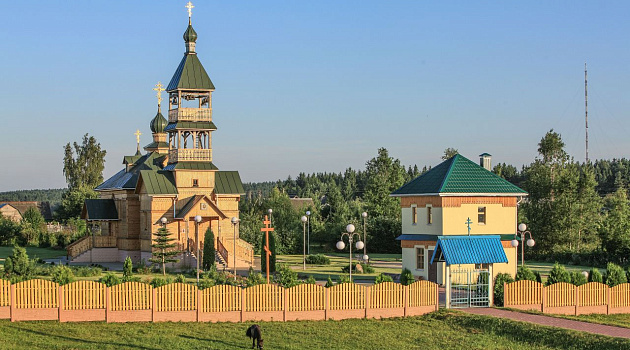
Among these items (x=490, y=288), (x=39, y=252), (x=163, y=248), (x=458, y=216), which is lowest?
(x=39, y=252)

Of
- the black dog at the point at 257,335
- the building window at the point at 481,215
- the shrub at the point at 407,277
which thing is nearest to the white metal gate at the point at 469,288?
the shrub at the point at 407,277

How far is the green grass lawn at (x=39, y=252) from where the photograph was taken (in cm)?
5323

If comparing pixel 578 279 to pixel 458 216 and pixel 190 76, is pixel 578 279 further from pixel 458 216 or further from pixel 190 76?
pixel 190 76

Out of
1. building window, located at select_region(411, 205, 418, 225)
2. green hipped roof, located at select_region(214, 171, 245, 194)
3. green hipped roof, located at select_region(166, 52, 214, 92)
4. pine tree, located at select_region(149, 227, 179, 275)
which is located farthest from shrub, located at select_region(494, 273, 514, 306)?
green hipped roof, located at select_region(166, 52, 214, 92)

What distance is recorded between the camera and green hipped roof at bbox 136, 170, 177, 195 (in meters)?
44.9

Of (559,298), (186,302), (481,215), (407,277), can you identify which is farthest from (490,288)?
(186,302)

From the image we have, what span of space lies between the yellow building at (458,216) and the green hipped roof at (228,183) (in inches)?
575

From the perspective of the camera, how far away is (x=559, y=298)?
94.6 feet

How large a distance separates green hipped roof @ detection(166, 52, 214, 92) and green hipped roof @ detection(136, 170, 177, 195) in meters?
4.61

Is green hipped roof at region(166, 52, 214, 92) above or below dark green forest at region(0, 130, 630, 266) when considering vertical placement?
above

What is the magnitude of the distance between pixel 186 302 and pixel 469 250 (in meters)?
11.7

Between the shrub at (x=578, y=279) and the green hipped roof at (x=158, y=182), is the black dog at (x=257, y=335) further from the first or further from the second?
the green hipped roof at (x=158, y=182)

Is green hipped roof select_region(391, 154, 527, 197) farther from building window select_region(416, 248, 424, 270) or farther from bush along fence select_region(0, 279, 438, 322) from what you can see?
bush along fence select_region(0, 279, 438, 322)

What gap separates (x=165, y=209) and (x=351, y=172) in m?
101
